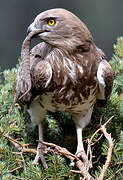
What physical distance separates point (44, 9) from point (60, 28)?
7.33 ft

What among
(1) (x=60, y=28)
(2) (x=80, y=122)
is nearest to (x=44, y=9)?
(2) (x=80, y=122)

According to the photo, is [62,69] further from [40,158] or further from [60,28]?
[40,158]

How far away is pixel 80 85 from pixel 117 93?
1.03 feet

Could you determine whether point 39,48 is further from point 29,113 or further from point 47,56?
point 29,113

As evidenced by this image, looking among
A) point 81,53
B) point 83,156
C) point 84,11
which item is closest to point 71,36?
point 81,53

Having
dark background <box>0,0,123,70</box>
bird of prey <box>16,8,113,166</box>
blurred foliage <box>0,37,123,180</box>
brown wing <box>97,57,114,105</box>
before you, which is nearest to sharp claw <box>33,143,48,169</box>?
blurred foliage <box>0,37,123,180</box>

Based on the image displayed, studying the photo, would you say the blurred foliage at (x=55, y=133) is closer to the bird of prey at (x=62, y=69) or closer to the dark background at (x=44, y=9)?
the bird of prey at (x=62, y=69)

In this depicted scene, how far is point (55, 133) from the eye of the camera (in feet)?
4.99

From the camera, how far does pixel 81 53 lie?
4.28 feet

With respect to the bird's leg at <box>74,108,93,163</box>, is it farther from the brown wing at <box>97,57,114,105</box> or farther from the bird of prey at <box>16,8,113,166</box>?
the brown wing at <box>97,57,114,105</box>

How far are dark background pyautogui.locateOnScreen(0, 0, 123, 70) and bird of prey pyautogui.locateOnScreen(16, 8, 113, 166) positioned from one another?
2034 millimetres

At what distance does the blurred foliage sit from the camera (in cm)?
124

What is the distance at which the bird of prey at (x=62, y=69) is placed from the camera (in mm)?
1229

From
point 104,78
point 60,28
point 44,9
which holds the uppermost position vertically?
point 44,9
